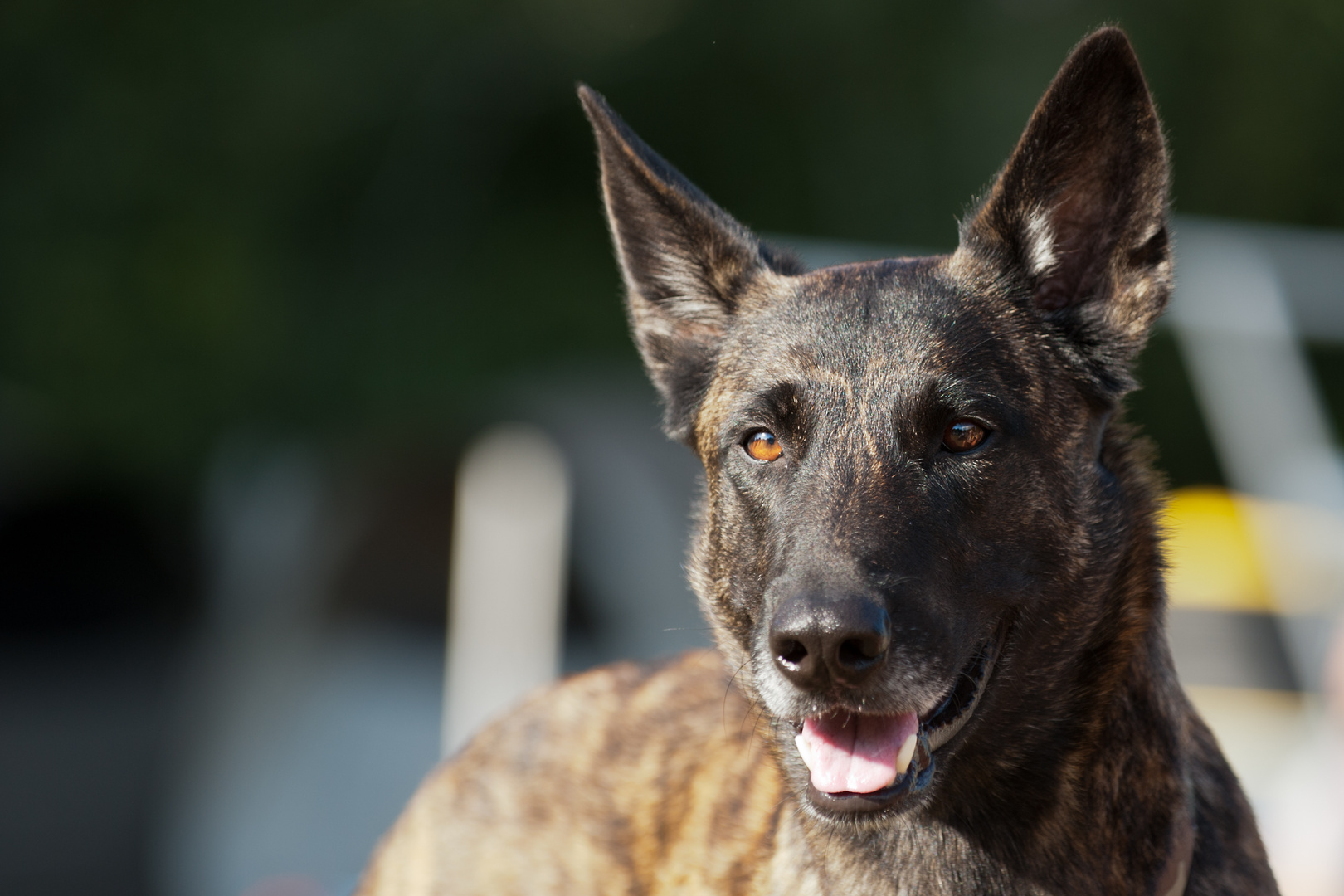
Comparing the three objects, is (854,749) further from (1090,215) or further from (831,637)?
(1090,215)

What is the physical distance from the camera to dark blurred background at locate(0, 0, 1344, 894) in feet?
37.2

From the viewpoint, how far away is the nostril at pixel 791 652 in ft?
7.84

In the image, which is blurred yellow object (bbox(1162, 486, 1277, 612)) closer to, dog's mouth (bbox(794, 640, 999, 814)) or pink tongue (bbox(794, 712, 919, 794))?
dog's mouth (bbox(794, 640, 999, 814))

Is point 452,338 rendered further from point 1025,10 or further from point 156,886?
point 1025,10

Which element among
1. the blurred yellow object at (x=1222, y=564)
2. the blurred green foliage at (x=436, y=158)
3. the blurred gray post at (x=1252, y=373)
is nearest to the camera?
the blurred yellow object at (x=1222, y=564)

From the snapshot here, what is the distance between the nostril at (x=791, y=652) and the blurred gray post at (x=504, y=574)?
6210mm

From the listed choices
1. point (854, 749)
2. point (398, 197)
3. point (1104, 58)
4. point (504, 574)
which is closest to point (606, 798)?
point (854, 749)

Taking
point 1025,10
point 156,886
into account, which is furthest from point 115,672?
point 1025,10

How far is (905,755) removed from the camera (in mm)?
2484

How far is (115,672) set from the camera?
16.9 metres

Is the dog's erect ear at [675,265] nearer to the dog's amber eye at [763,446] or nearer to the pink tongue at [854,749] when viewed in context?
the dog's amber eye at [763,446]

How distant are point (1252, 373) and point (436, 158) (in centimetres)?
752

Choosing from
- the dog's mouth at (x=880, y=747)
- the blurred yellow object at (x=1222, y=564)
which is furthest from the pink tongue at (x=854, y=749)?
the blurred yellow object at (x=1222, y=564)

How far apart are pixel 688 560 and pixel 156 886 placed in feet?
30.4
